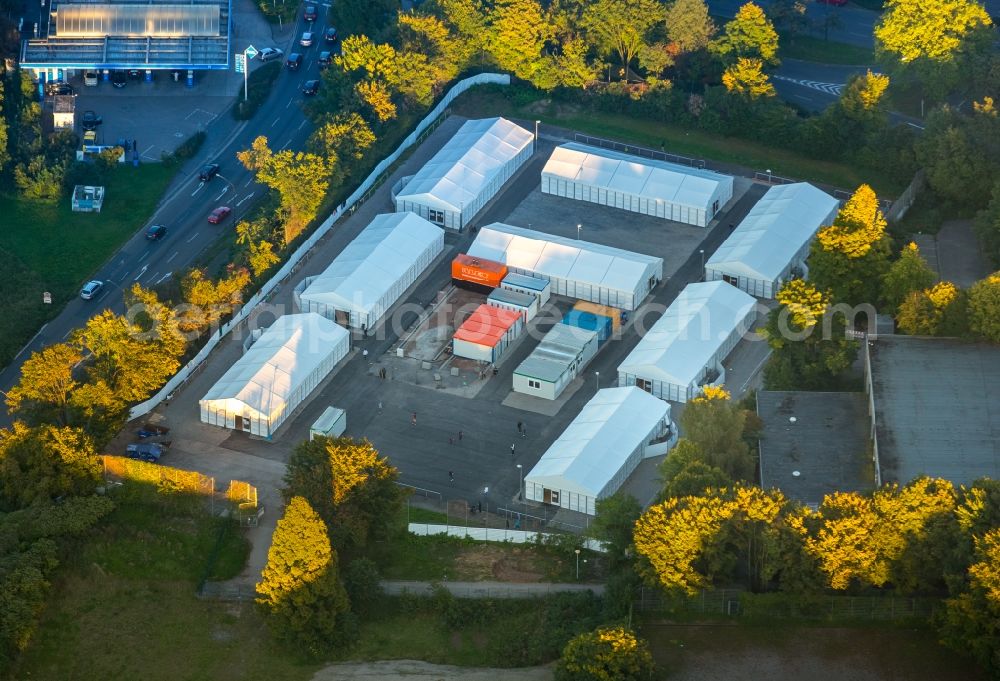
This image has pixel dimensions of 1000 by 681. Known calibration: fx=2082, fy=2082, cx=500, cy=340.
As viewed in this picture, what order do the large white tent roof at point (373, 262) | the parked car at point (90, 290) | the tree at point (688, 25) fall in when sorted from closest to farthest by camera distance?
the large white tent roof at point (373, 262), the parked car at point (90, 290), the tree at point (688, 25)

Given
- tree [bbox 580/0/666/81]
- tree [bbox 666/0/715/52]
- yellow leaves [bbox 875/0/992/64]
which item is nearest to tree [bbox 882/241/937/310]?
yellow leaves [bbox 875/0/992/64]

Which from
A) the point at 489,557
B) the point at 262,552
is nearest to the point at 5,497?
the point at 262,552

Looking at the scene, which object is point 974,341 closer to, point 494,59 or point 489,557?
point 489,557

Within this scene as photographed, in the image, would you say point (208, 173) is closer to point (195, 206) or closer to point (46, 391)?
point (195, 206)

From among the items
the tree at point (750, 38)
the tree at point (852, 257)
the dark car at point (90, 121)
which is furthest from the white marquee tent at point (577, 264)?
the dark car at point (90, 121)

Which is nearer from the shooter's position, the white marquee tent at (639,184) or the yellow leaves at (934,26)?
the white marquee tent at (639,184)

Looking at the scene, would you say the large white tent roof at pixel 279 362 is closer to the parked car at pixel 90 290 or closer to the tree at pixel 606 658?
the parked car at pixel 90 290
